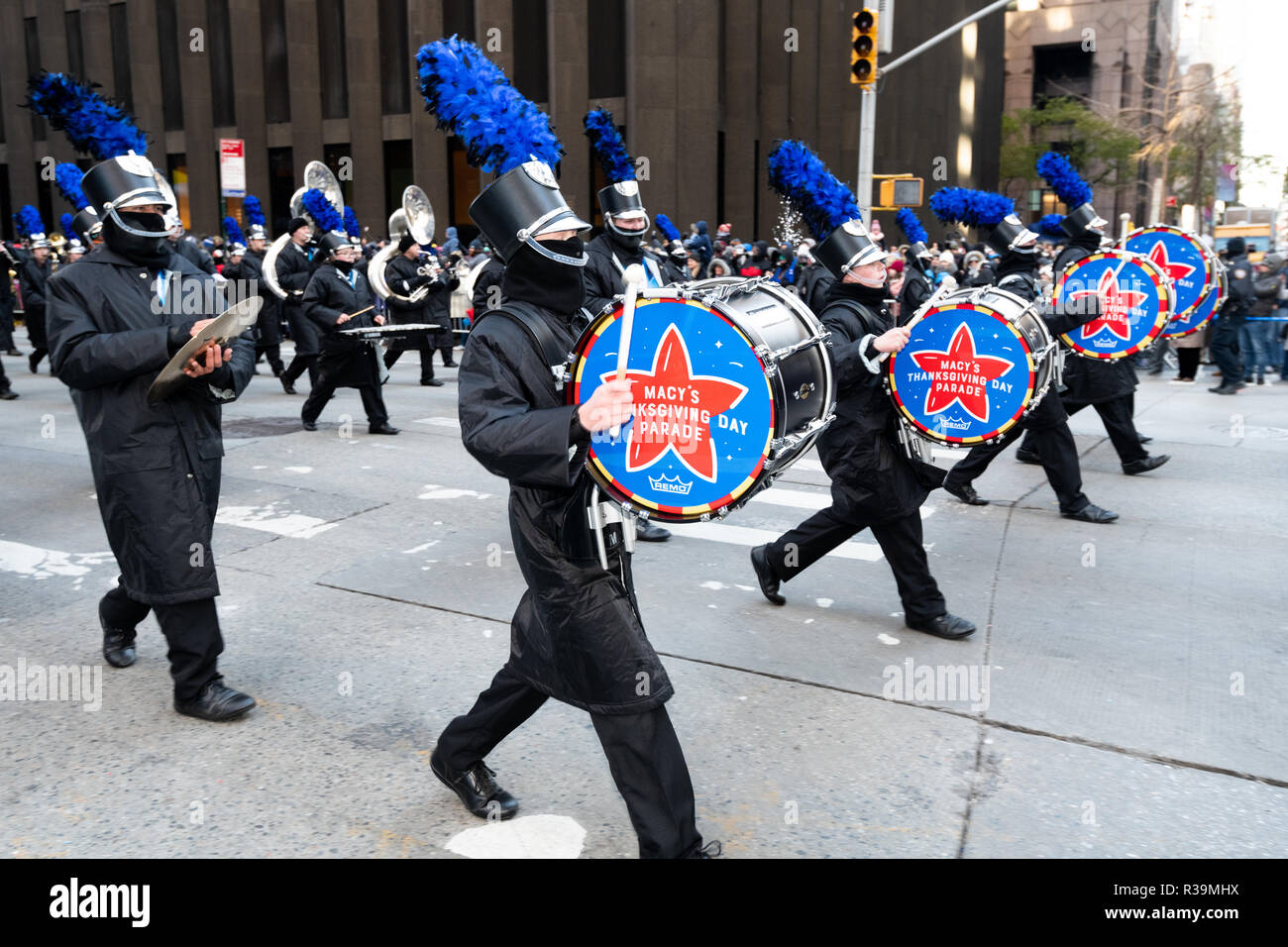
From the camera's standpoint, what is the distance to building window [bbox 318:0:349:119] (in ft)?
109

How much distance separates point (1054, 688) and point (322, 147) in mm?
33472

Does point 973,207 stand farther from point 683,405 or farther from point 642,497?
point 642,497

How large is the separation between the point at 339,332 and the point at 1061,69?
257 ft

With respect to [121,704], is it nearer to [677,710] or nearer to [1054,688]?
[677,710]

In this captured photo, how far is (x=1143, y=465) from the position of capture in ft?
31.8

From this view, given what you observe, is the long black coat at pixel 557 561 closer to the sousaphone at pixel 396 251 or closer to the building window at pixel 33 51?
the sousaphone at pixel 396 251

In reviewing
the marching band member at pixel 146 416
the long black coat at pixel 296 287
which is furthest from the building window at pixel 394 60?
the marching band member at pixel 146 416

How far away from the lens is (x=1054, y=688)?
4.93 meters

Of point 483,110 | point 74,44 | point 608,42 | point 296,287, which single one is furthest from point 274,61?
point 483,110

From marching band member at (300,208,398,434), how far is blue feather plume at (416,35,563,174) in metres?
8.18

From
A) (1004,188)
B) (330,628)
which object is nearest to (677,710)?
(330,628)

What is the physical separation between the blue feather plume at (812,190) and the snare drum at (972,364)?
703 millimetres

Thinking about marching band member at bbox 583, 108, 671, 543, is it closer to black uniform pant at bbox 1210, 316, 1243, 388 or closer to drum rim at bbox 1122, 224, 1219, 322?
drum rim at bbox 1122, 224, 1219, 322

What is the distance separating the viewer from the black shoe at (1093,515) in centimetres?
798
